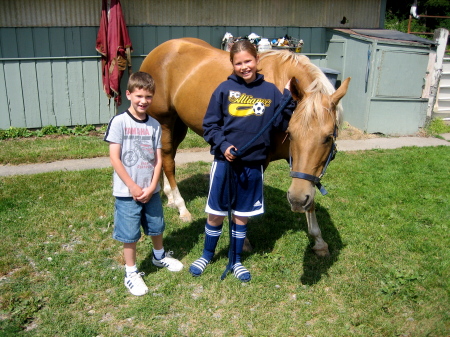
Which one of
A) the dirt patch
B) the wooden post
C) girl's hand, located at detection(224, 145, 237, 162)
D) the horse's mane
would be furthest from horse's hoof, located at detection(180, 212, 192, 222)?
the wooden post

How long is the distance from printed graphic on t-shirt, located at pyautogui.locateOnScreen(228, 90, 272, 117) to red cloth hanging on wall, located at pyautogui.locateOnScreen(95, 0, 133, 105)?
5.03 m

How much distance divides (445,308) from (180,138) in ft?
11.2

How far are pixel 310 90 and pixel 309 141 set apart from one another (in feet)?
1.41

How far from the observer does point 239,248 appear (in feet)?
12.0

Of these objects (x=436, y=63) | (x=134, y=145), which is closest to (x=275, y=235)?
(x=134, y=145)

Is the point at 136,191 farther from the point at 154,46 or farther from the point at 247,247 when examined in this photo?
the point at 154,46

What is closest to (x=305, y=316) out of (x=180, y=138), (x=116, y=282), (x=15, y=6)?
(x=116, y=282)

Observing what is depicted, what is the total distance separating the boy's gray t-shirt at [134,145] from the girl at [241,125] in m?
0.44

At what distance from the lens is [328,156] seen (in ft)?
9.85

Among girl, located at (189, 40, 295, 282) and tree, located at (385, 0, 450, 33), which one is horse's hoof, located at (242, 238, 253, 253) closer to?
girl, located at (189, 40, 295, 282)

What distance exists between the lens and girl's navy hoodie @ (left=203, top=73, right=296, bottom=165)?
3156 millimetres

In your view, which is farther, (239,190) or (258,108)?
(239,190)

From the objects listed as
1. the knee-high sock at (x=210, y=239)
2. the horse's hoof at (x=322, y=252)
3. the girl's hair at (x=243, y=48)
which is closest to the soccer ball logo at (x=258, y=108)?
the girl's hair at (x=243, y=48)

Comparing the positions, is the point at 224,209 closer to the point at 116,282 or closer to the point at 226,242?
the point at 226,242
